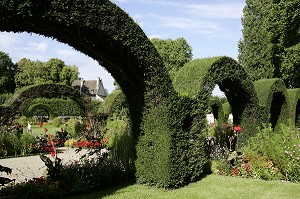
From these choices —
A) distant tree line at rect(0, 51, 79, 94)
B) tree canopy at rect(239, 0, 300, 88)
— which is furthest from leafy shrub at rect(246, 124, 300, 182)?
distant tree line at rect(0, 51, 79, 94)

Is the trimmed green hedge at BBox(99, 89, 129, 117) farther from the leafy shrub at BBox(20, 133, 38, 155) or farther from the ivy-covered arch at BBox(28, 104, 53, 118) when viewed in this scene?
the ivy-covered arch at BBox(28, 104, 53, 118)

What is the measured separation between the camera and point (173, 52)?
40.9 metres

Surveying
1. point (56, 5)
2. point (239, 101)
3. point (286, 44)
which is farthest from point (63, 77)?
point (56, 5)

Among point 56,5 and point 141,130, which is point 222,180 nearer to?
point 141,130

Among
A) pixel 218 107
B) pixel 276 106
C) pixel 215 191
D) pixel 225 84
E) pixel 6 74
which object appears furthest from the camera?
pixel 6 74

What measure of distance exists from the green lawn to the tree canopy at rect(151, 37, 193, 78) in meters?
33.7

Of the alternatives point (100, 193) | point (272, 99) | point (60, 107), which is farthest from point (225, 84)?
point (60, 107)

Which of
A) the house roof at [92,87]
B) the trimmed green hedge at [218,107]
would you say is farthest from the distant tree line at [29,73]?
the trimmed green hedge at [218,107]

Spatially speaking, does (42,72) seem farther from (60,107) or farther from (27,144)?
(27,144)

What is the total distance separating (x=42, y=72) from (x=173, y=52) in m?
24.9

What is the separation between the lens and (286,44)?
20.8m

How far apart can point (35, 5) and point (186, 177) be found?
190 inches

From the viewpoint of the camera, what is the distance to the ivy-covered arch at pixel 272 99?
10.7m

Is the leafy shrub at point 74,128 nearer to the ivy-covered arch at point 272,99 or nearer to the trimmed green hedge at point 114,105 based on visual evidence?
the trimmed green hedge at point 114,105
